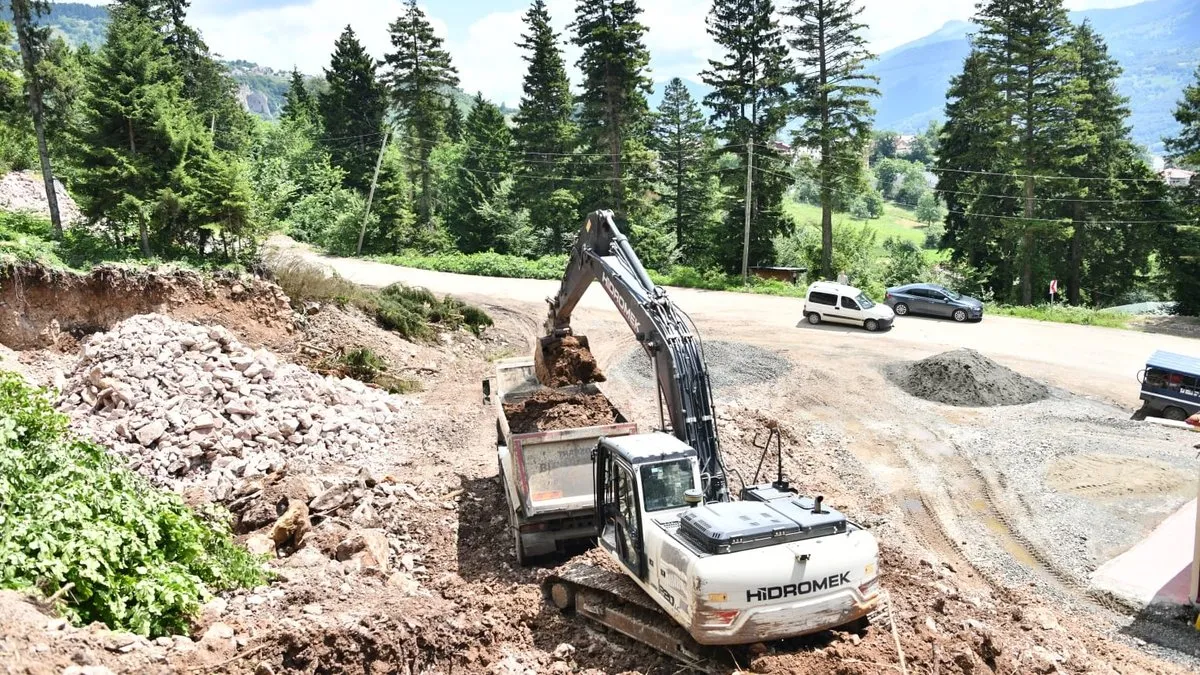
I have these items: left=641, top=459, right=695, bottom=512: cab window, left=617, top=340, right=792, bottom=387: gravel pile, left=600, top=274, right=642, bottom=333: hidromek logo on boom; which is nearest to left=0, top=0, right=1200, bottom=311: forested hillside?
left=617, top=340, right=792, bottom=387: gravel pile

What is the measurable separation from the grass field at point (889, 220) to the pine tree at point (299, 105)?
4850 centimetres

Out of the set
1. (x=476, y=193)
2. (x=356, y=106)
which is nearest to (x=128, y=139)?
(x=476, y=193)

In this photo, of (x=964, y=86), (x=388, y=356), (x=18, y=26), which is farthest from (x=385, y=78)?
(x=964, y=86)

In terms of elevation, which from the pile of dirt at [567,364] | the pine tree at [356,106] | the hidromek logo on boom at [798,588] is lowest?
the hidromek logo on boom at [798,588]

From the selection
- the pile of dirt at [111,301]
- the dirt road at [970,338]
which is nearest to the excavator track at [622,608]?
the pile of dirt at [111,301]

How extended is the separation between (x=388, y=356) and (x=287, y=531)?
10.8 m

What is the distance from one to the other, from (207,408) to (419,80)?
36.5 m

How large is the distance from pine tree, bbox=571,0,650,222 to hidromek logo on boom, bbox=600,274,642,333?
31.6 metres

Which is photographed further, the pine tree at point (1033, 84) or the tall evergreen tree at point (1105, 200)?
the tall evergreen tree at point (1105, 200)

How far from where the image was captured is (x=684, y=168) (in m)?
48.3

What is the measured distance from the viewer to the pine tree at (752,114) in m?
39.3

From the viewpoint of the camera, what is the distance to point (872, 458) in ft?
55.2

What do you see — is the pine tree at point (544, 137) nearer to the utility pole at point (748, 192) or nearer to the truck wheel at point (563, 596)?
the utility pole at point (748, 192)

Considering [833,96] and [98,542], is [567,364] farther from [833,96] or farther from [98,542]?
[833,96]
